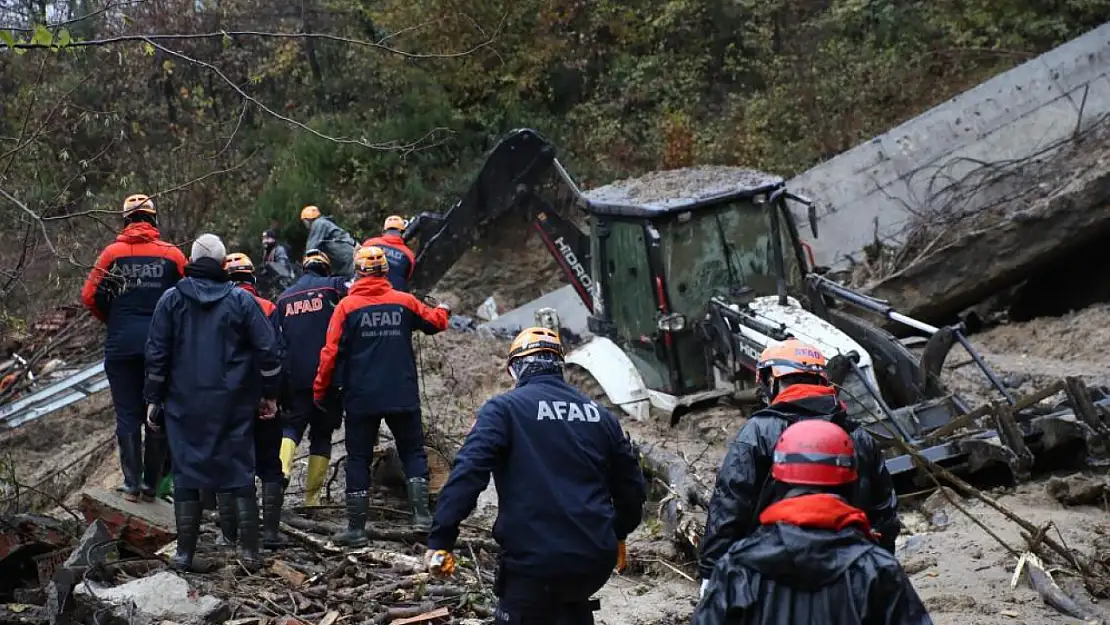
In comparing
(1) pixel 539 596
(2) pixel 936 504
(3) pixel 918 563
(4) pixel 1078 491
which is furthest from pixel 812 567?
(2) pixel 936 504

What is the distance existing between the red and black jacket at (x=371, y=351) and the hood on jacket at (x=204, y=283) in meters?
0.81

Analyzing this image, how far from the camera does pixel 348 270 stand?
11258 mm

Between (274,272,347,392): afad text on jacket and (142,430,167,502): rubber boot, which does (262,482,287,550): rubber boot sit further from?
(274,272,347,392): afad text on jacket

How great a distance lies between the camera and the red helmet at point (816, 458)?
3852 millimetres

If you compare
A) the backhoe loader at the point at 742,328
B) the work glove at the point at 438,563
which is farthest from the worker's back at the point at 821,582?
the backhoe loader at the point at 742,328

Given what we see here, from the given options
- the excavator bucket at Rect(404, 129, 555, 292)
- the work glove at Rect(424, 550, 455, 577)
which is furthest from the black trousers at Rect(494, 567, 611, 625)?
the excavator bucket at Rect(404, 129, 555, 292)

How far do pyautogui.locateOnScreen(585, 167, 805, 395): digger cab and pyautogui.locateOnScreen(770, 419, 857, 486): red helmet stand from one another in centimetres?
696

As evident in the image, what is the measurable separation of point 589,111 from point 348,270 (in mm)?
11436

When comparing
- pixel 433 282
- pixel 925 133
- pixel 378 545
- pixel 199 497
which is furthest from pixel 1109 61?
pixel 199 497

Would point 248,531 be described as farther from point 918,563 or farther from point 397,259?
point 918,563

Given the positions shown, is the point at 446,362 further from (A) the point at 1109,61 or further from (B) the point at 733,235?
(A) the point at 1109,61

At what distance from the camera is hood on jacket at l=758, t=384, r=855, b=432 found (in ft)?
16.2

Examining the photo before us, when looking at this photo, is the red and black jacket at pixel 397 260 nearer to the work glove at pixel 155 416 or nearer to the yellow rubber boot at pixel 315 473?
the yellow rubber boot at pixel 315 473

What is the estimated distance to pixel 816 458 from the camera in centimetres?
386
